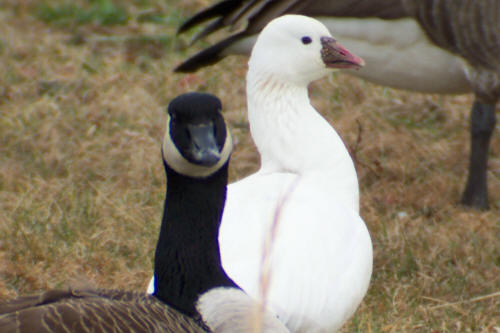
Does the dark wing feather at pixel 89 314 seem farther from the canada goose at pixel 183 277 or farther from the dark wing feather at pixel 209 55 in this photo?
the dark wing feather at pixel 209 55

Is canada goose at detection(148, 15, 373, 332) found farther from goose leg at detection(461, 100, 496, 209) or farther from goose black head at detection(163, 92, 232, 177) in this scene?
goose leg at detection(461, 100, 496, 209)

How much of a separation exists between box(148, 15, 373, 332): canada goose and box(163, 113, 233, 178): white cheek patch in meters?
0.23

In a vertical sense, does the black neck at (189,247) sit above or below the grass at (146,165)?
above

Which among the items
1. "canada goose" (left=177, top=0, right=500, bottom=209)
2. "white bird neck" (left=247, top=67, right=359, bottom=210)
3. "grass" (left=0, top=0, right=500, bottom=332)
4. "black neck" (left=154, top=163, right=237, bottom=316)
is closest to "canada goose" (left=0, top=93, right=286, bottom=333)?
"black neck" (left=154, top=163, right=237, bottom=316)

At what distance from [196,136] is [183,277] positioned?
49 centimetres

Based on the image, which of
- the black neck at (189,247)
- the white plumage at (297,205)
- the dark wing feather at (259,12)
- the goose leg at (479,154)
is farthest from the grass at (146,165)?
the black neck at (189,247)

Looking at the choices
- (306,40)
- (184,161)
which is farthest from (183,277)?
(306,40)

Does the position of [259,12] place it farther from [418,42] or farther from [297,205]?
[297,205]

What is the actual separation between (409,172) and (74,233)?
1857mm

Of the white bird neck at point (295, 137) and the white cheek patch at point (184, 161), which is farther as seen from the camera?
the white bird neck at point (295, 137)

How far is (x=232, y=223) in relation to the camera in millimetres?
3010

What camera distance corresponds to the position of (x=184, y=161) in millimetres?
2400

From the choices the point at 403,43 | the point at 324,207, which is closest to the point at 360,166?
the point at 403,43

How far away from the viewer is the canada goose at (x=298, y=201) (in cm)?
279
